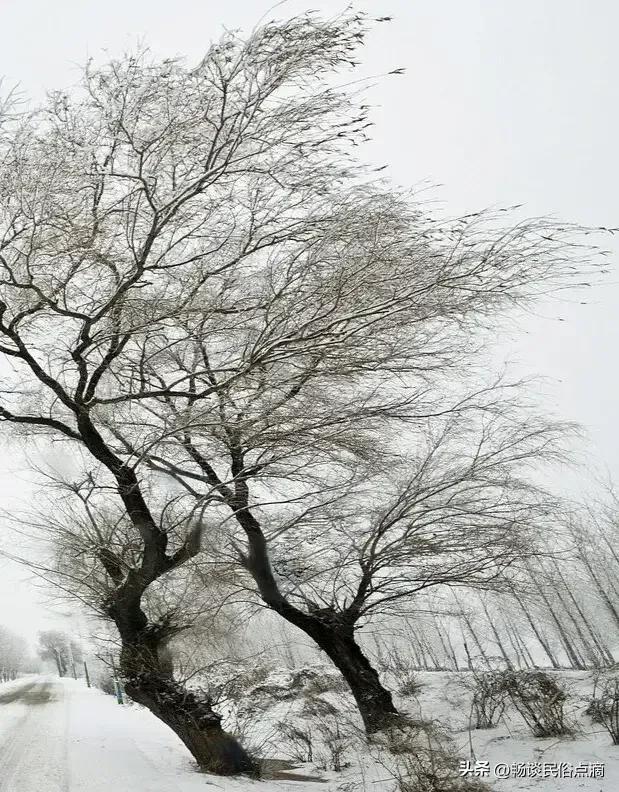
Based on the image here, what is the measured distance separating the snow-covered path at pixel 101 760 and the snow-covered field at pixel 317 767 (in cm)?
1

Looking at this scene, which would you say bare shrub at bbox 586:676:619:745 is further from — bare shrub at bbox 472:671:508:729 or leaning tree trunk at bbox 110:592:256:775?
leaning tree trunk at bbox 110:592:256:775

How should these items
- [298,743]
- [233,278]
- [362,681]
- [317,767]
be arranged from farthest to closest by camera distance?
1. [298,743]
2. [362,681]
3. [317,767]
4. [233,278]

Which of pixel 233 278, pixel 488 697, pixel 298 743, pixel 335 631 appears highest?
pixel 233 278

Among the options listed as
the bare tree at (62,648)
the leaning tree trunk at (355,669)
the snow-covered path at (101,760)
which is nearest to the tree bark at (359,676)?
the leaning tree trunk at (355,669)

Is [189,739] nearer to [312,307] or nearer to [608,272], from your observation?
[312,307]

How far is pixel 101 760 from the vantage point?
725 cm

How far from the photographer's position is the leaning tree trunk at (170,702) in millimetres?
6176

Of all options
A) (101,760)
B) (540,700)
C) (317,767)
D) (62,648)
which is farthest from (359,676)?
(62,648)

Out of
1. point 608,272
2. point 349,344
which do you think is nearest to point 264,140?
point 349,344

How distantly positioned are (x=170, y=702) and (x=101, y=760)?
219 cm

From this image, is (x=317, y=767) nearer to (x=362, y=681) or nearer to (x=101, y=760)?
(x=362, y=681)

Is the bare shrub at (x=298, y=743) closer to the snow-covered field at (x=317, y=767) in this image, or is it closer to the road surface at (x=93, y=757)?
the snow-covered field at (x=317, y=767)

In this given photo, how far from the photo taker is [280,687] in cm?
1469

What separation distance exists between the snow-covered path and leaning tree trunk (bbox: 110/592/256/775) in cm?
29
